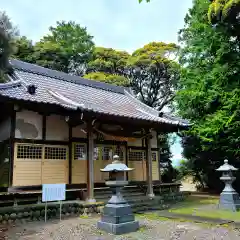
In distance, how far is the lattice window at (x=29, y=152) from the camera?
1065cm

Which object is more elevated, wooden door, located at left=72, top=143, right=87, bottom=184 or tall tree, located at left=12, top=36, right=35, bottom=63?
tall tree, located at left=12, top=36, right=35, bottom=63

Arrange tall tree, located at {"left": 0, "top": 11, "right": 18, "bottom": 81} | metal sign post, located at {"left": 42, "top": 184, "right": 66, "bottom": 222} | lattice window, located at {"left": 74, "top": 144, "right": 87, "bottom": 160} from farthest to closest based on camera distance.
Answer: lattice window, located at {"left": 74, "top": 144, "right": 87, "bottom": 160} → metal sign post, located at {"left": 42, "top": 184, "right": 66, "bottom": 222} → tall tree, located at {"left": 0, "top": 11, "right": 18, "bottom": 81}

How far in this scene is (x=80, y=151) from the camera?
1250 centimetres

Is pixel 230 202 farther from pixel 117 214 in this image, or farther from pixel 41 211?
pixel 41 211

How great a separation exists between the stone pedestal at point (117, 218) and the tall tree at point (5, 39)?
4.42 metres

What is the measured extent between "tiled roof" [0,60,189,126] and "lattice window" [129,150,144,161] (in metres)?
2.13

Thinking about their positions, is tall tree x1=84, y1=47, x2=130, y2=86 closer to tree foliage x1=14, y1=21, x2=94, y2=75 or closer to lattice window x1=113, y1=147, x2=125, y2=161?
tree foliage x1=14, y1=21, x2=94, y2=75

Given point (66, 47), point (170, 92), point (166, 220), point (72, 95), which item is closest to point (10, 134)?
point (72, 95)

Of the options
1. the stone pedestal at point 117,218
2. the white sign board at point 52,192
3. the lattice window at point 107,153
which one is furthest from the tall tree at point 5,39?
the lattice window at point 107,153

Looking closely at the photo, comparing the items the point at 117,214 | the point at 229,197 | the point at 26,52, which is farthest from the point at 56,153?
the point at 26,52

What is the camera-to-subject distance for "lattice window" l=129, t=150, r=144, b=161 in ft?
47.7

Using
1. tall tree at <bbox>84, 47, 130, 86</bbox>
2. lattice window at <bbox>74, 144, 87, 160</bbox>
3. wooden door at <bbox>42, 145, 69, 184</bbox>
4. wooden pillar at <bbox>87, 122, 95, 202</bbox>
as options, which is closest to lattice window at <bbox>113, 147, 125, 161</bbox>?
lattice window at <bbox>74, 144, 87, 160</bbox>

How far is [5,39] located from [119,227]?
506 cm

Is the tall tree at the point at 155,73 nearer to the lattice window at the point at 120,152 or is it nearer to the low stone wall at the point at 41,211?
the lattice window at the point at 120,152
